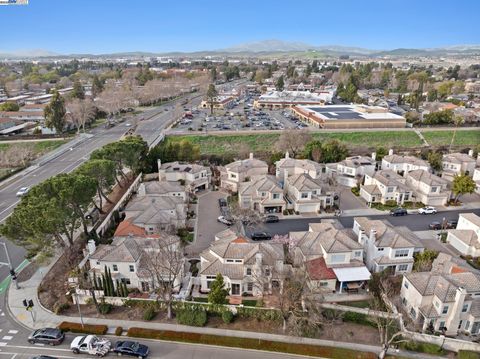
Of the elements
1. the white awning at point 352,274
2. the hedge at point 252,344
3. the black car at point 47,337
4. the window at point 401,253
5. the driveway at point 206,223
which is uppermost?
the window at point 401,253

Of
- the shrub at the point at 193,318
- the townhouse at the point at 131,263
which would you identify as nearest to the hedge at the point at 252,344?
the shrub at the point at 193,318

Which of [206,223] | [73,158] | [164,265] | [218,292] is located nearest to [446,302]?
[218,292]

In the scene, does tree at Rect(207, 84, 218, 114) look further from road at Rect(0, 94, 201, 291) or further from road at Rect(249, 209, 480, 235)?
road at Rect(249, 209, 480, 235)

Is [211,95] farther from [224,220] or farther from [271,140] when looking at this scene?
[224,220]

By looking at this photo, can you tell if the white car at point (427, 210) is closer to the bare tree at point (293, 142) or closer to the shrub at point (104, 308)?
the bare tree at point (293, 142)

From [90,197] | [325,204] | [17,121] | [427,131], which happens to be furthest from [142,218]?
[427,131]
